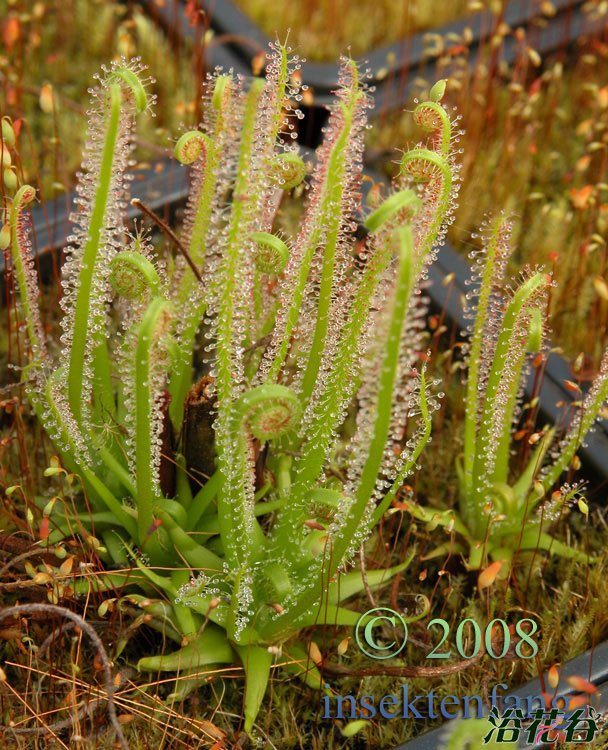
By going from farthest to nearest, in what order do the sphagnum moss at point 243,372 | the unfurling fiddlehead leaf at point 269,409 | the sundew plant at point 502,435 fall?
1. the sundew plant at point 502,435
2. the sphagnum moss at point 243,372
3. the unfurling fiddlehead leaf at point 269,409

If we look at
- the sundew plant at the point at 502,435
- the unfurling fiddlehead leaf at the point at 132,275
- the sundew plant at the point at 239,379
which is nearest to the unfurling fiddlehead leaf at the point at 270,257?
the sundew plant at the point at 239,379

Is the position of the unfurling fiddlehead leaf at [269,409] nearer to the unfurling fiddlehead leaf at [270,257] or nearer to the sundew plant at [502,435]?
the unfurling fiddlehead leaf at [270,257]

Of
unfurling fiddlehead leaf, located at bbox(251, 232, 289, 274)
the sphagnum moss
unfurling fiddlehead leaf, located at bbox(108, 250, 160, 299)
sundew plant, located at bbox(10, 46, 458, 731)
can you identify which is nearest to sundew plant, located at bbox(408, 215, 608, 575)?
the sphagnum moss

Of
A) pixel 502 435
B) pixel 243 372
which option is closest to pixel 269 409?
pixel 243 372

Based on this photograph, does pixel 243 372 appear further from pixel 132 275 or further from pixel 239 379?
pixel 132 275

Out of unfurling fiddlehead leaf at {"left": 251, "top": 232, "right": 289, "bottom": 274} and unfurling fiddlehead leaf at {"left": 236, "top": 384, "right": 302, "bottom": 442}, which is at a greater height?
unfurling fiddlehead leaf at {"left": 251, "top": 232, "right": 289, "bottom": 274}

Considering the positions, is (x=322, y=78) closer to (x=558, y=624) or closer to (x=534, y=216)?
(x=534, y=216)

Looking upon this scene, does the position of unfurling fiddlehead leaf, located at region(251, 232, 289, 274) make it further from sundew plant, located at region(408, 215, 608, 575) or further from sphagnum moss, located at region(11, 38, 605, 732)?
sundew plant, located at region(408, 215, 608, 575)
